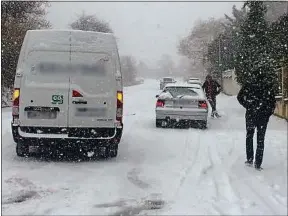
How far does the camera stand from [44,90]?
8.57m

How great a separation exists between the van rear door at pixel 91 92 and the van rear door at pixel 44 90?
5.6 inches

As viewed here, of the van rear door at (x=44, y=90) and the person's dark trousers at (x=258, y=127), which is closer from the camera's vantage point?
the person's dark trousers at (x=258, y=127)

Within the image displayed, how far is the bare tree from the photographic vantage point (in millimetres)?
52062

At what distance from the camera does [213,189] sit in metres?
6.66

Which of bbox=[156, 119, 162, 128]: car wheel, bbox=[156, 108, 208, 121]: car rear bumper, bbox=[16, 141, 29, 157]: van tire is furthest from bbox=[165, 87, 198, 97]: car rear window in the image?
bbox=[16, 141, 29, 157]: van tire

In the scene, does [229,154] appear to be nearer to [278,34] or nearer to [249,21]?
[278,34]

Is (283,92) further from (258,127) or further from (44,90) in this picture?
(44,90)

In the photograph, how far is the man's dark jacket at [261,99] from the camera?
792cm

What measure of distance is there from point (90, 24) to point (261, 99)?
4694 cm

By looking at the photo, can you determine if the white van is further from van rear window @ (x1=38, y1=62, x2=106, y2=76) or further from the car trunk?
the car trunk

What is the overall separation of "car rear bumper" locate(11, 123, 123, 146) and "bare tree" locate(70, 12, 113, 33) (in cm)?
4390

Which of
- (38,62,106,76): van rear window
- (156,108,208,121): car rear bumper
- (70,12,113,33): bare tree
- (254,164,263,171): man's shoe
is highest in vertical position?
(70,12,113,33): bare tree

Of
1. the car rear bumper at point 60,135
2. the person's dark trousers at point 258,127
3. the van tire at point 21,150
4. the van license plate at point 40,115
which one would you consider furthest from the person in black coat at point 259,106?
the van tire at point 21,150

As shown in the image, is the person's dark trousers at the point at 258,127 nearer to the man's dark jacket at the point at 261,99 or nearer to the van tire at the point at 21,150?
the man's dark jacket at the point at 261,99
